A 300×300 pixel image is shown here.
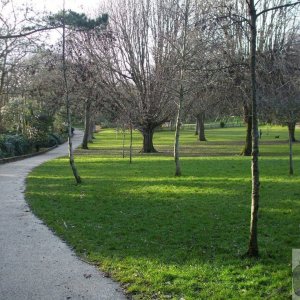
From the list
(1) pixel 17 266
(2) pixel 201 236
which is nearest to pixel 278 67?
(2) pixel 201 236

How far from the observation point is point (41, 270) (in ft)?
19.9

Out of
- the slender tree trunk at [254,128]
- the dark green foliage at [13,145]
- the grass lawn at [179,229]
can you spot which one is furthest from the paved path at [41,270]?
the dark green foliage at [13,145]

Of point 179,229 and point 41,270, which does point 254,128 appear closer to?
point 179,229

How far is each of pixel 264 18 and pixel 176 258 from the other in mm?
22985

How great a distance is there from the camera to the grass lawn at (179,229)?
17.7 ft

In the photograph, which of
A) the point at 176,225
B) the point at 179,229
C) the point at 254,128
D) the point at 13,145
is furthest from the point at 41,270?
the point at 13,145

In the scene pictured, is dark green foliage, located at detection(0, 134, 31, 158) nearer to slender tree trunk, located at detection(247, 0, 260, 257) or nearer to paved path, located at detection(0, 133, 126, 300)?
paved path, located at detection(0, 133, 126, 300)

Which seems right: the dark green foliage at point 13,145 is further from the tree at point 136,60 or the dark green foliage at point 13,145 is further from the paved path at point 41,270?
the paved path at point 41,270

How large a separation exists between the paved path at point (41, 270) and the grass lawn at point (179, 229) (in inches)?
9.6

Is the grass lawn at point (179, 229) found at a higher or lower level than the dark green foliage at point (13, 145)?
lower

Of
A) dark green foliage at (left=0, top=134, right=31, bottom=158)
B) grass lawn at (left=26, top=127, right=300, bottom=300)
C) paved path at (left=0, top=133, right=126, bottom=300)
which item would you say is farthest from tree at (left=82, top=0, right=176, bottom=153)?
paved path at (left=0, top=133, right=126, bottom=300)

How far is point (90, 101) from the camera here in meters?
34.6

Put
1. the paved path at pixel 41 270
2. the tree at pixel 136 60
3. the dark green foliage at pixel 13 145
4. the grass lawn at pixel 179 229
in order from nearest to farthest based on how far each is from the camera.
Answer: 1. the paved path at pixel 41 270
2. the grass lawn at pixel 179 229
3. the dark green foliage at pixel 13 145
4. the tree at pixel 136 60

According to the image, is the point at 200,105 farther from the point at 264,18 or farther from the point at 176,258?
the point at 176,258
